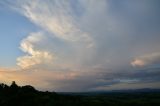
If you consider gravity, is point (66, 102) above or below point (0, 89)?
below

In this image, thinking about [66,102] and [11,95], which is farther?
[11,95]

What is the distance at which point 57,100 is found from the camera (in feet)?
485

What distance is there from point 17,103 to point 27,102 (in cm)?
562

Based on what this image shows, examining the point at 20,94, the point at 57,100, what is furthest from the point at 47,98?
the point at 20,94

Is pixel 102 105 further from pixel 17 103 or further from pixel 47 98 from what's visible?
pixel 17 103

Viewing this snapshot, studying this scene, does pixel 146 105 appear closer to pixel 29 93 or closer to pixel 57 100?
pixel 57 100

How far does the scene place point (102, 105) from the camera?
520 ft

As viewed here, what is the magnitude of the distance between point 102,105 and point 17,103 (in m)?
50.9

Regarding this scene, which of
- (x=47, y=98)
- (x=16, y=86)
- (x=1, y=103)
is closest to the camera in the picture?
(x=1, y=103)

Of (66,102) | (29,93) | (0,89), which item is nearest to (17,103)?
(29,93)

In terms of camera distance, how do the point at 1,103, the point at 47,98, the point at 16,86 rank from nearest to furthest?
the point at 1,103 → the point at 47,98 → the point at 16,86

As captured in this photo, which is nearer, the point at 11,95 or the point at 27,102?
the point at 27,102

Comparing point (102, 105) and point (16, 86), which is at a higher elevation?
point (16, 86)

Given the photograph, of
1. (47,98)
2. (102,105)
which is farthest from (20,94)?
(102,105)
